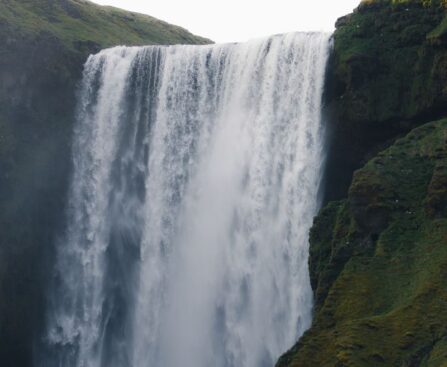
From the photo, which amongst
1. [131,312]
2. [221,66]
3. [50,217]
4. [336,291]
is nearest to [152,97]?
[221,66]

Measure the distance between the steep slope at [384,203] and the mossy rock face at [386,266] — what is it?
0.04 m

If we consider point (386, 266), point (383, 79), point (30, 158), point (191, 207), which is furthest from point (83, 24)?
point (386, 266)

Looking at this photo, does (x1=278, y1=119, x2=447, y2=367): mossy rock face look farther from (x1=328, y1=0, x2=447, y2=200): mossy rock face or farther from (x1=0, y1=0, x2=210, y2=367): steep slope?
(x1=0, y1=0, x2=210, y2=367): steep slope

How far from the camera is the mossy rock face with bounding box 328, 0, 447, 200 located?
33.5 m

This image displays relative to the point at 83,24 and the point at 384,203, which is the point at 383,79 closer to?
the point at 384,203

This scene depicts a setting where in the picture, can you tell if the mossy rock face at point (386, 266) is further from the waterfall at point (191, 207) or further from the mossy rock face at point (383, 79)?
the waterfall at point (191, 207)

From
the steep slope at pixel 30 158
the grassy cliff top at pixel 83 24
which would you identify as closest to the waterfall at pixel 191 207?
the steep slope at pixel 30 158

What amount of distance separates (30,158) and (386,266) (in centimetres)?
2569

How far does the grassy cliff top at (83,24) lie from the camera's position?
4631 cm

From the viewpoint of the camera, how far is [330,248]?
2731 centimetres

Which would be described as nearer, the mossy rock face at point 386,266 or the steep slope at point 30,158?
the mossy rock face at point 386,266

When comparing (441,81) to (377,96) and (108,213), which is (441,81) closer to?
(377,96)

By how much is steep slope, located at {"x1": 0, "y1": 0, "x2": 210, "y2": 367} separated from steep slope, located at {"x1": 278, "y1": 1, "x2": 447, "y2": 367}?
16.8 m

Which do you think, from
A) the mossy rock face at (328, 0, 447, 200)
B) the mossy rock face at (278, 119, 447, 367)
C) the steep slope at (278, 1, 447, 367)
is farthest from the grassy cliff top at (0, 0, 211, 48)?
the mossy rock face at (278, 119, 447, 367)
